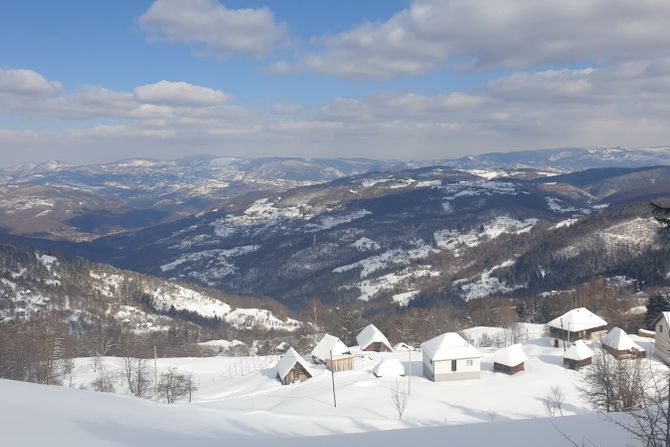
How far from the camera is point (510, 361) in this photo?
53219mm

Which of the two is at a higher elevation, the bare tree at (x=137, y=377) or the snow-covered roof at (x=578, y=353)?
the snow-covered roof at (x=578, y=353)

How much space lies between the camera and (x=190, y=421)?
2289cm

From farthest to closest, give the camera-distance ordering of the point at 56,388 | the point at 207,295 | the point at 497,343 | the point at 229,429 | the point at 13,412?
the point at 207,295 < the point at 497,343 < the point at 56,388 < the point at 229,429 < the point at 13,412

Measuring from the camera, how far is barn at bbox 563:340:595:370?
2120 inches

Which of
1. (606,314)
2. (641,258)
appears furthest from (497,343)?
(641,258)

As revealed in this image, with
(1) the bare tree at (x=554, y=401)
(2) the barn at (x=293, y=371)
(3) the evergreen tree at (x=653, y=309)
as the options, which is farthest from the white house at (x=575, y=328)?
(2) the barn at (x=293, y=371)

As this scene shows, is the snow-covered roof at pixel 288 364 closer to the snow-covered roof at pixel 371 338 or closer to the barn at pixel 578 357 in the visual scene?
the snow-covered roof at pixel 371 338

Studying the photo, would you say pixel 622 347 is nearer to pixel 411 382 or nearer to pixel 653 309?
pixel 411 382

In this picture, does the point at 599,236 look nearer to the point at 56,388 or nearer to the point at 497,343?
the point at 497,343

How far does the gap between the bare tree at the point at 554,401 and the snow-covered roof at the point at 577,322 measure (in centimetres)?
2367

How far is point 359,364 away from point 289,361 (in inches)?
392

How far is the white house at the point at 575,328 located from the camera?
68500 millimetres

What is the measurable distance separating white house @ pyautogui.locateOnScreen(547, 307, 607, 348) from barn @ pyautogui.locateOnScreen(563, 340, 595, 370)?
12.6 metres

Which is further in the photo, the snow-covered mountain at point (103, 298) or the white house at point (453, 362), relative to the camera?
the snow-covered mountain at point (103, 298)
